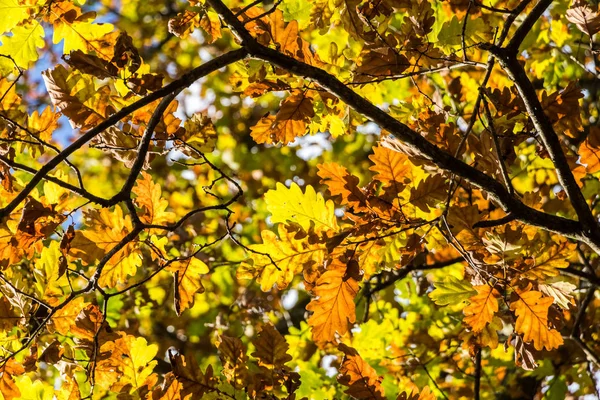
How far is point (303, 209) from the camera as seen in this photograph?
1.77 metres

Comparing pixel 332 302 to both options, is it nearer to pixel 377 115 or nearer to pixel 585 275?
pixel 377 115

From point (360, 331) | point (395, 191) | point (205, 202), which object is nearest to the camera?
point (395, 191)

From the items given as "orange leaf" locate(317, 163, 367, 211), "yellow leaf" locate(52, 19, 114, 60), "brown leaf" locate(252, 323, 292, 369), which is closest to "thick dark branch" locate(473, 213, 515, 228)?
"orange leaf" locate(317, 163, 367, 211)

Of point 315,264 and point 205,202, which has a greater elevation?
point 205,202

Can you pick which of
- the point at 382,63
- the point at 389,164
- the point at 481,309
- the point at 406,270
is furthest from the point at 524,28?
the point at 406,270

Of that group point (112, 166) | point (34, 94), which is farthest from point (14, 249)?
point (34, 94)

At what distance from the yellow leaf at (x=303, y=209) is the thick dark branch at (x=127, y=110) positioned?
55cm

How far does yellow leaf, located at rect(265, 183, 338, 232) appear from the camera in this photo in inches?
68.9

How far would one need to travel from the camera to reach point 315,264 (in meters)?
1.75

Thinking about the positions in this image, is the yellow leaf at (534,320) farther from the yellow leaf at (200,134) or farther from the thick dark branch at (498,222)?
the yellow leaf at (200,134)

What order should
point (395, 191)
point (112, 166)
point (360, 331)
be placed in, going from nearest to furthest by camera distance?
point (395, 191), point (360, 331), point (112, 166)

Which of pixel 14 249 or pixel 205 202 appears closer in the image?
pixel 14 249

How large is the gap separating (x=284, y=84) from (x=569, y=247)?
93cm

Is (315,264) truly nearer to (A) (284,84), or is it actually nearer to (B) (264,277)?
(B) (264,277)
